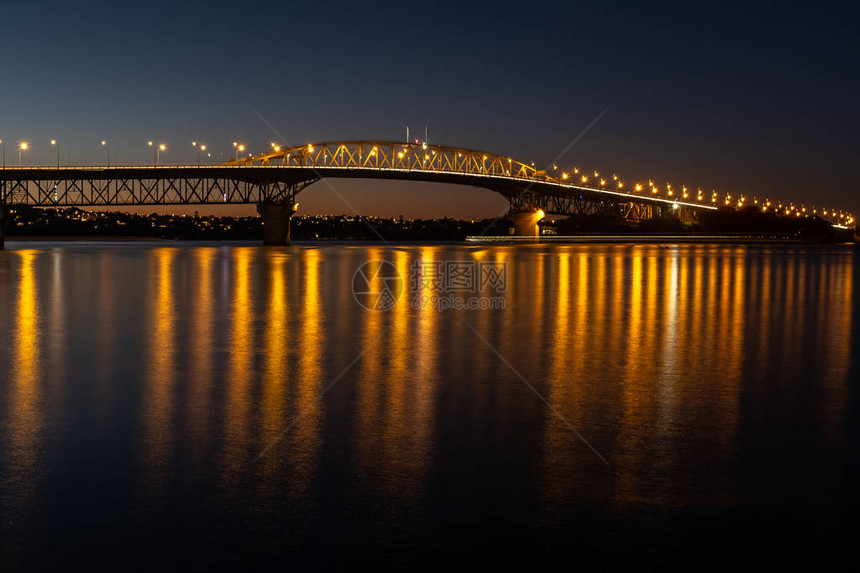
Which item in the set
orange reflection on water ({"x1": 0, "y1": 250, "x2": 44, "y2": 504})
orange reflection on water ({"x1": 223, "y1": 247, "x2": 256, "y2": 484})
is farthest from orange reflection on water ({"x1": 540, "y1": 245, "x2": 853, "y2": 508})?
orange reflection on water ({"x1": 0, "y1": 250, "x2": 44, "y2": 504})

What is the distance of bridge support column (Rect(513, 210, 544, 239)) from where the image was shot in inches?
5999

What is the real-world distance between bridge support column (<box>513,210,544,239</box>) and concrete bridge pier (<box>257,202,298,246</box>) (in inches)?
1694

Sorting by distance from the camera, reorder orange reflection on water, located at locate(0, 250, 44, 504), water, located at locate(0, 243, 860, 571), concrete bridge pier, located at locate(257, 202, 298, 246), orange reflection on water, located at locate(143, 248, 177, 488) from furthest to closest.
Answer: concrete bridge pier, located at locate(257, 202, 298, 246), orange reflection on water, located at locate(143, 248, 177, 488), orange reflection on water, located at locate(0, 250, 44, 504), water, located at locate(0, 243, 860, 571)

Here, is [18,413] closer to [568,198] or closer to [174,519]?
[174,519]

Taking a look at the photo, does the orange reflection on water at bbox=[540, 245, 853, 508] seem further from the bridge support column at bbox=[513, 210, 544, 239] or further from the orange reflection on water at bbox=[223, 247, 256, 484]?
the bridge support column at bbox=[513, 210, 544, 239]

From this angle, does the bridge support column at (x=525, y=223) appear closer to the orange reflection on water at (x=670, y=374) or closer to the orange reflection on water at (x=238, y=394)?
the orange reflection on water at (x=670, y=374)

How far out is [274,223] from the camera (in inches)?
5098

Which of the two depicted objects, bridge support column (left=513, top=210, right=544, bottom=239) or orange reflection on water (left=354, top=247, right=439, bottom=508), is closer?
orange reflection on water (left=354, top=247, right=439, bottom=508)

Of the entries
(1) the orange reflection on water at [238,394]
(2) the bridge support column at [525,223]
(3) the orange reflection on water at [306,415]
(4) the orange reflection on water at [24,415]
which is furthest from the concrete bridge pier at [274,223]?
(3) the orange reflection on water at [306,415]

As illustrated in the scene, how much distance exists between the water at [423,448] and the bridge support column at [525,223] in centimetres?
13609

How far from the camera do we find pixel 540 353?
14.1 metres

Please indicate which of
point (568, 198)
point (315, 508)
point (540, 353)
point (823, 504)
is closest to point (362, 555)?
point (315, 508)

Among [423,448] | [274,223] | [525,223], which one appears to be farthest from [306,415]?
[525,223]

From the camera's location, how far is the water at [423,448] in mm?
5375
